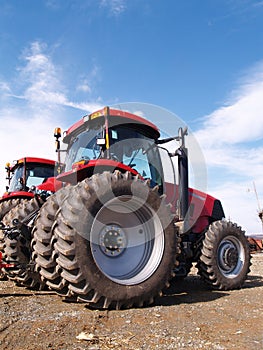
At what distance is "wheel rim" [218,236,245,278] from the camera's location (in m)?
5.93

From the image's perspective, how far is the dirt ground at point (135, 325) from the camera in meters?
2.74

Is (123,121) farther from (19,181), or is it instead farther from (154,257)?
(19,181)

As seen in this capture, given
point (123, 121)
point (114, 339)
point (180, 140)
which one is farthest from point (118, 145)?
point (114, 339)

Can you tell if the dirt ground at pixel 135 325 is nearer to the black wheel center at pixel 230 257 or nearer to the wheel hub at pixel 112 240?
the wheel hub at pixel 112 240

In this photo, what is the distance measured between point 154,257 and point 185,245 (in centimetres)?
136

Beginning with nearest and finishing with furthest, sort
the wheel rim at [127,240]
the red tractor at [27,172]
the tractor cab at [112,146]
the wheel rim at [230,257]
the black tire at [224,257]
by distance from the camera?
the wheel rim at [127,240], the tractor cab at [112,146], the black tire at [224,257], the wheel rim at [230,257], the red tractor at [27,172]

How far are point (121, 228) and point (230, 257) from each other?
8.31ft

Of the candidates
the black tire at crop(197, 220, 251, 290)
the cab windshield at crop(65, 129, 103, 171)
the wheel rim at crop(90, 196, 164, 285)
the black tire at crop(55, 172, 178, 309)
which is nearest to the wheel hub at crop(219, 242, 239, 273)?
the black tire at crop(197, 220, 251, 290)

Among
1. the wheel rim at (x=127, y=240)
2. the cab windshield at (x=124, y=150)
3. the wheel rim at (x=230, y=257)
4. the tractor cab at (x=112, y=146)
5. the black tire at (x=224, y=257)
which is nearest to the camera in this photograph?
the wheel rim at (x=127, y=240)

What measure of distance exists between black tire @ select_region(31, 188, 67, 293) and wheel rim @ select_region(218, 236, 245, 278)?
9.88 feet

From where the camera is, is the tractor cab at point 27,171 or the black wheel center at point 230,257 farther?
the tractor cab at point 27,171

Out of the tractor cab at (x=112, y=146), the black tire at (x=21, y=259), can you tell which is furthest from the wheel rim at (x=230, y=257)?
the black tire at (x=21, y=259)

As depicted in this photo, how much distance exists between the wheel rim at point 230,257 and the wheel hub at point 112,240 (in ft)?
7.66

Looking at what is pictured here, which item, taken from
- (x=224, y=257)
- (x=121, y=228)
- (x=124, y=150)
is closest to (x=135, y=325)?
(x=121, y=228)
